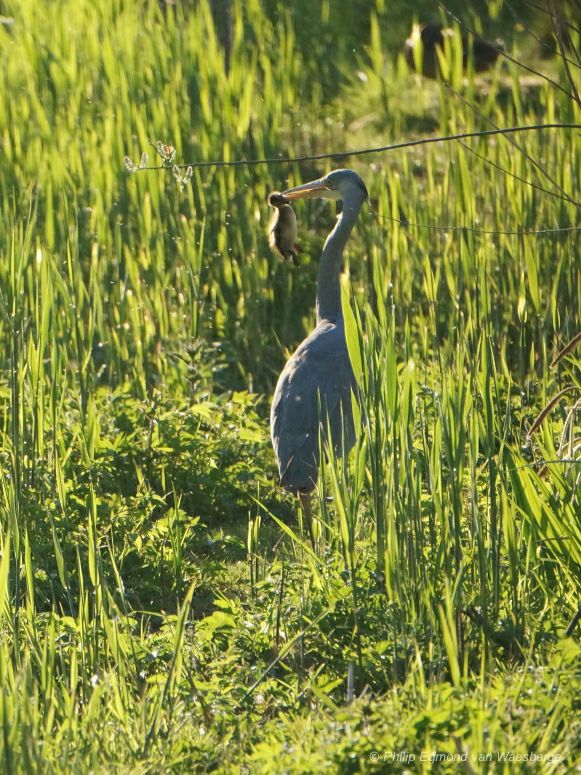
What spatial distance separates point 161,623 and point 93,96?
12.7ft

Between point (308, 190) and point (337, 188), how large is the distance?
12cm

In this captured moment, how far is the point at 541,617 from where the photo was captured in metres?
2.85

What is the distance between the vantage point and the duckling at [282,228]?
4789mm

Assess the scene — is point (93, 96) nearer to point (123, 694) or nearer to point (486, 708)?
point (123, 694)

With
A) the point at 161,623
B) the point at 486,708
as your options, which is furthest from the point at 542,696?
the point at 161,623

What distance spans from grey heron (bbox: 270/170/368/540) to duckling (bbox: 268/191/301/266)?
0.21 m

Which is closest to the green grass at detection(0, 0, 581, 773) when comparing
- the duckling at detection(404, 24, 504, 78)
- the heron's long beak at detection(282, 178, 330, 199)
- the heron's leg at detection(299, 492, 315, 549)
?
the heron's leg at detection(299, 492, 315, 549)

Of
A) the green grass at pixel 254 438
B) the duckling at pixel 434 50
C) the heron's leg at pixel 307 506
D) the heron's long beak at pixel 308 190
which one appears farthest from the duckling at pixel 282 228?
the duckling at pixel 434 50

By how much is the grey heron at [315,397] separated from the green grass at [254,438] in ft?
0.63

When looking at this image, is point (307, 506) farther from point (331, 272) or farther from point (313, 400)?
point (331, 272)

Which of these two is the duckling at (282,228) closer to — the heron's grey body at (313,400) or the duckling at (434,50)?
the heron's grey body at (313,400)

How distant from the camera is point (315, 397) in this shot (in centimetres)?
415

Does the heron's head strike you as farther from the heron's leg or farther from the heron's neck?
the heron's leg

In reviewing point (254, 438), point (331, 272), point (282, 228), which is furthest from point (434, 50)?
point (254, 438)
